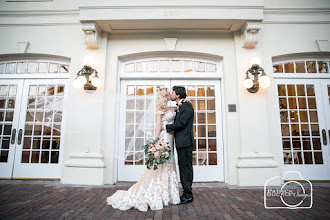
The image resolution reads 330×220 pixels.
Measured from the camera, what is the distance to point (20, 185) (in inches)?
164

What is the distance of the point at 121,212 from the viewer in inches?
107

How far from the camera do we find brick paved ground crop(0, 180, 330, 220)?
2584 millimetres

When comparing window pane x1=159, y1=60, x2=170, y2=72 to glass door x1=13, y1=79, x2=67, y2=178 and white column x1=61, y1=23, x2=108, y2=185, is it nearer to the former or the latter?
white column x1=61, y1=23, x2=108, y2=185

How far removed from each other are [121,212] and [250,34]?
4632 mm

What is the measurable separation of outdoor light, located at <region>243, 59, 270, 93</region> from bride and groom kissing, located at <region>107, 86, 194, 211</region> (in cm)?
196

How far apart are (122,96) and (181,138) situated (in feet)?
7.87

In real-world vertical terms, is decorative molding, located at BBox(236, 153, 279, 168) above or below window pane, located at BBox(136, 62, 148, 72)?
below

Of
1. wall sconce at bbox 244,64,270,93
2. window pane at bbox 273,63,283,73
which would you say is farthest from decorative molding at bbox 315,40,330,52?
wall sconce at bbox 244,64,270,93

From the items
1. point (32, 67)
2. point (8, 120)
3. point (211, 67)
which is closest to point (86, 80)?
point (32, 67)

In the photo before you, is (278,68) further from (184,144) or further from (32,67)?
(32,67)

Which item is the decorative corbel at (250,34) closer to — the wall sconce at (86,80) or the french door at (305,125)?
the french door at (305,125)

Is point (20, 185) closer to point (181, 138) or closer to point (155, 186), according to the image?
point (155, 186)

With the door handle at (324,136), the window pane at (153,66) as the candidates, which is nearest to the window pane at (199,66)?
the window pane at (153,66)

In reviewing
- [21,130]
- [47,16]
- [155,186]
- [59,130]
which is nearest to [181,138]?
[155,186]
